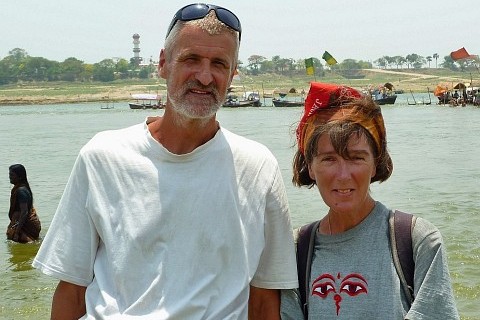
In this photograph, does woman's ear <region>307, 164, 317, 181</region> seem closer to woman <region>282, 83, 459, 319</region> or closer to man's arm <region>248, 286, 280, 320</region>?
woman <region>282, 83, 459, 319</region>

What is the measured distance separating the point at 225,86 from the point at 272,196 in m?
0.46

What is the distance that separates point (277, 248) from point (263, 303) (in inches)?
9.6

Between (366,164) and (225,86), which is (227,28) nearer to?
(225,86)

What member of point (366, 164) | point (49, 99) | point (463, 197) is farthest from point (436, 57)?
point (366, 164)

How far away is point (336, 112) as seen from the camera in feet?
9.59

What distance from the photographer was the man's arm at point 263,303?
3.01 meters

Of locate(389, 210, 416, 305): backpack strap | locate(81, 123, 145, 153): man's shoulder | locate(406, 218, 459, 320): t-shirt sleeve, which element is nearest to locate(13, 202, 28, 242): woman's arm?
locate(81, 123, 145, 153): man's shoulder

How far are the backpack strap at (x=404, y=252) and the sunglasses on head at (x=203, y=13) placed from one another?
0.97 metres

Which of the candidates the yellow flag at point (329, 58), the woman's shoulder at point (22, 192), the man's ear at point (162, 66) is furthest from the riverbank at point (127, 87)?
the man's ear at point (162, 66)

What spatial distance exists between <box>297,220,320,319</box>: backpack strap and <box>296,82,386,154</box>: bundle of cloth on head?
13.5 inches

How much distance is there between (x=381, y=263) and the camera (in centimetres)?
275

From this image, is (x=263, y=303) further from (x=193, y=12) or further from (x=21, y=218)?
(x=21, y=218)

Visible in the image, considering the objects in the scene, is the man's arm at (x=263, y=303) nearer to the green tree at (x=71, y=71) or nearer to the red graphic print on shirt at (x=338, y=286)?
the red graphic print on shirt at (x=338, y=286)

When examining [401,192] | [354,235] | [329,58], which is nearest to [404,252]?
[354,235]
